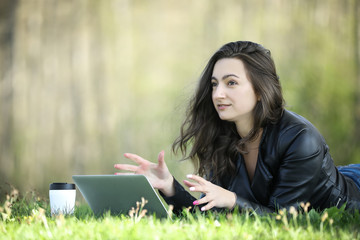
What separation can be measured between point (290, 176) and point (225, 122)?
0.62 meters

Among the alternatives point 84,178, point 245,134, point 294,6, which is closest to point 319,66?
point 294,6

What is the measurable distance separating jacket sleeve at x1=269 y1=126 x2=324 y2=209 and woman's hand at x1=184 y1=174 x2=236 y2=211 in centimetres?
26

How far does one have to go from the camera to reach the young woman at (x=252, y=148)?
82.4 inches

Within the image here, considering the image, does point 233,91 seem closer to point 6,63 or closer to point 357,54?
point 357,54

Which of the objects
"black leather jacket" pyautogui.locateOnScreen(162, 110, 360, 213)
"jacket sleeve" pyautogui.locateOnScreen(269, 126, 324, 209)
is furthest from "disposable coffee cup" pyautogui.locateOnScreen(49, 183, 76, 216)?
"jacket sleeve" pyautogui.locateOnScreen(269, 126, 324, 209)

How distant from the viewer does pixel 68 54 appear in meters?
7.84

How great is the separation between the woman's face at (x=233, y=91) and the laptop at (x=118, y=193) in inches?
25.7

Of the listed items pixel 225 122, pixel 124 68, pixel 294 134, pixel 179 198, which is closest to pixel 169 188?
pixel 179 198

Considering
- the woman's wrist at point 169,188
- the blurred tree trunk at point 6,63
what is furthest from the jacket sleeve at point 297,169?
the blurred tree trunk at point 6,63

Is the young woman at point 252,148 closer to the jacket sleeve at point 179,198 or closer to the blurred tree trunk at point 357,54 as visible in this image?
the jacket sleeve at point 179,198

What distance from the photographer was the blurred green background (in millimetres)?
7289

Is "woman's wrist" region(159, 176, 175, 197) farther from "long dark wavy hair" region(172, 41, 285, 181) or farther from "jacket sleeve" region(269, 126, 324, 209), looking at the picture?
"jacket sleeve" region(269, 126, 324, 209)

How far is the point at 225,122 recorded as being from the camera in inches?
102

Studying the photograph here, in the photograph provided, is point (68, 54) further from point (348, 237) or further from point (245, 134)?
point (348, 237)
